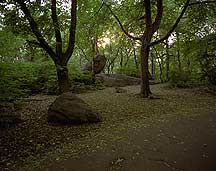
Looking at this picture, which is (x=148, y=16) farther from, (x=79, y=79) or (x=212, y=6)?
(x=79, y=79)

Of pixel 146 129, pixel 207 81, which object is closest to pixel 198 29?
pixel 207 81

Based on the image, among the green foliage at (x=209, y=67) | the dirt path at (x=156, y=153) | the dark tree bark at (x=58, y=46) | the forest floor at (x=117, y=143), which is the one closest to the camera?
the dirt path at (x=156, y=153)

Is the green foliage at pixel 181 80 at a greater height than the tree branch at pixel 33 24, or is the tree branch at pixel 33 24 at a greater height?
the tree branch at pixel 33 24

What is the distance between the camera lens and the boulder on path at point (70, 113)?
841cm

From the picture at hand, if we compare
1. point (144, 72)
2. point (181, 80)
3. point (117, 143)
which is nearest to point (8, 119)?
point (117, 143)

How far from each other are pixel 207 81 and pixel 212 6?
238 inches

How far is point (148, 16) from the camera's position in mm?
14758

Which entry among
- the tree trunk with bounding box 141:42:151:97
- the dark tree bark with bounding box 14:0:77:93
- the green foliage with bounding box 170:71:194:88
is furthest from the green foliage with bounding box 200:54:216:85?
the dark tree bark with bounding box 14:0:77:93

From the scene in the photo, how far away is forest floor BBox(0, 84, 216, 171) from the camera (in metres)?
5.33

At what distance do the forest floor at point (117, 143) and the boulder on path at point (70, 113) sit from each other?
0.27 metres

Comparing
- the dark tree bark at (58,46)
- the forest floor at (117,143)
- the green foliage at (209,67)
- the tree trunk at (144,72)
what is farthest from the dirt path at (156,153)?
the green foliage at (209,67)

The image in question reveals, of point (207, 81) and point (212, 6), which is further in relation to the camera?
point (207, 81)

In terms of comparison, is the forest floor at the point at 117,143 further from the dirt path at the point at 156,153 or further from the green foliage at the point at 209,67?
the green foliage at the point at 209,67

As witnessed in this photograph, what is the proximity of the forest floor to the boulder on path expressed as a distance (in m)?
0.27
